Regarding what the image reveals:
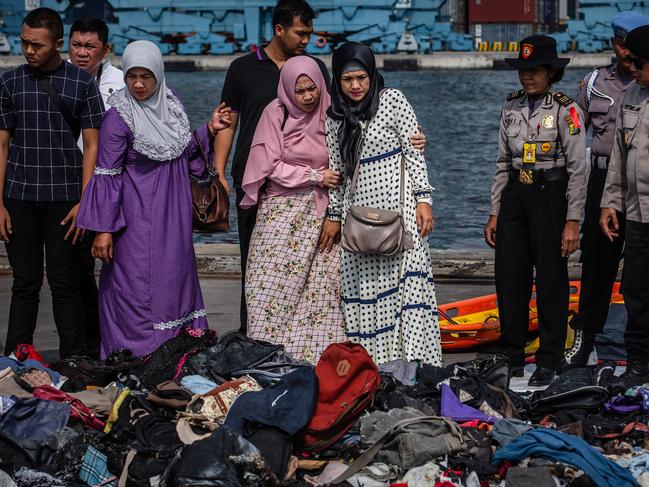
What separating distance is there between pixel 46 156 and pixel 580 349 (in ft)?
9.97

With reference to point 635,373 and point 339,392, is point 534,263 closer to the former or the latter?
point 635,373

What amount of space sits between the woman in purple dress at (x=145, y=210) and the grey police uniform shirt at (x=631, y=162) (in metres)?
1.99

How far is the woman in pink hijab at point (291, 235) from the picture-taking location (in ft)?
20.7

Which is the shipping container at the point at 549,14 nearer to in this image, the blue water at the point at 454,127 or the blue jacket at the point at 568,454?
the blue water at the point at 454,127

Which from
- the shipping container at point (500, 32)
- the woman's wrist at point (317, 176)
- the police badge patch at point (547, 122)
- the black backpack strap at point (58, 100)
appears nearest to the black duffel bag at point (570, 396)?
the police badge patch at point (547, 122)

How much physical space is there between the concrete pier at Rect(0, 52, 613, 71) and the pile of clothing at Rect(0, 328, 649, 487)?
72971 mm

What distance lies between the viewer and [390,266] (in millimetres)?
6281

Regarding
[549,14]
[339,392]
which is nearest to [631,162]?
[339,392]

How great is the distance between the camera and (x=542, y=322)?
255 inches

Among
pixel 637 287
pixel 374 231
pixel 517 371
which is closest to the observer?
pixel 374 231

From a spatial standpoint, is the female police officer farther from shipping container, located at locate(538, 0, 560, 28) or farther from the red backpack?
shipping container, located at locate(538, 0, 560, 28)

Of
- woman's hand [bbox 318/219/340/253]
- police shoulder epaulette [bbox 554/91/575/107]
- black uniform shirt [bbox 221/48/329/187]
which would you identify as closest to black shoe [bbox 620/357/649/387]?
police shoulder epaulette [bbox 554/91/575/107]

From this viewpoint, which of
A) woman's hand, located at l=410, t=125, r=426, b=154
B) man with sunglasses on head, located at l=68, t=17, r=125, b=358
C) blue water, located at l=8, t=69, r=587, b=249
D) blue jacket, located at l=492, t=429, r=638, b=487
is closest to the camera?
blue jacket, located at l=492, t=429, r=638, b=487

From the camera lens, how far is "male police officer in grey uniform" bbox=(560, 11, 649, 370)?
6.47 m
